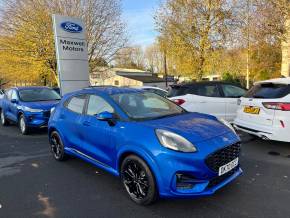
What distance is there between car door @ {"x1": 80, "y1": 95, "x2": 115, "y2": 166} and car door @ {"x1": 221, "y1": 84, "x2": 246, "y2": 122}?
4.58 meters

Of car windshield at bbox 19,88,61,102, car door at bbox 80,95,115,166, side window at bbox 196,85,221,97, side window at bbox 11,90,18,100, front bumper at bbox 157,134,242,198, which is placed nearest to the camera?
front bumper at bbox 157,134,242,198

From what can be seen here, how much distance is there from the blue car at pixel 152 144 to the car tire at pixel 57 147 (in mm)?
600

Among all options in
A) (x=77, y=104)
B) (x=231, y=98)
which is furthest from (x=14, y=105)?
(x=231, y=98)

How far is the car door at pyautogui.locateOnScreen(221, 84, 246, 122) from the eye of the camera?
797 cm

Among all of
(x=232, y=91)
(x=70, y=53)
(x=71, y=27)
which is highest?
(x=71, y=27)

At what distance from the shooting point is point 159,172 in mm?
3369

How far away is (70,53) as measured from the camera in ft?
40.8

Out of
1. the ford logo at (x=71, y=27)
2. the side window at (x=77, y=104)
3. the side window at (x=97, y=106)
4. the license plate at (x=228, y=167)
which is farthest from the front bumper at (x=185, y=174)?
the ford logo at (x=71, y=27)

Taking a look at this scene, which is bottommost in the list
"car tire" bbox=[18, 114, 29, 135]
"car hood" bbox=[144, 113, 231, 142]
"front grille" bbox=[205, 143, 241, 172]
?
"car tire" bbox=[18, 114, 29, 135]

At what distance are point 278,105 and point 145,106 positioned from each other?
2.77 meters

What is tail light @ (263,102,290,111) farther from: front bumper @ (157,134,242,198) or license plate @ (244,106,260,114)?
front bumper @ (157,134,242,198)

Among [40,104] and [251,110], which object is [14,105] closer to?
[40,104]

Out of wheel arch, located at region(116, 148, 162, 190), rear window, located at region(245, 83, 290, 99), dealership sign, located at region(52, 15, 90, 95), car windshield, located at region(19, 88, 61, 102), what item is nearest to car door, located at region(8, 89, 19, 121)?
car windshield, located at region(19, 88, 61, 102)

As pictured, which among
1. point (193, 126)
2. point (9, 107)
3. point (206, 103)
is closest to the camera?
point (193, 126)
